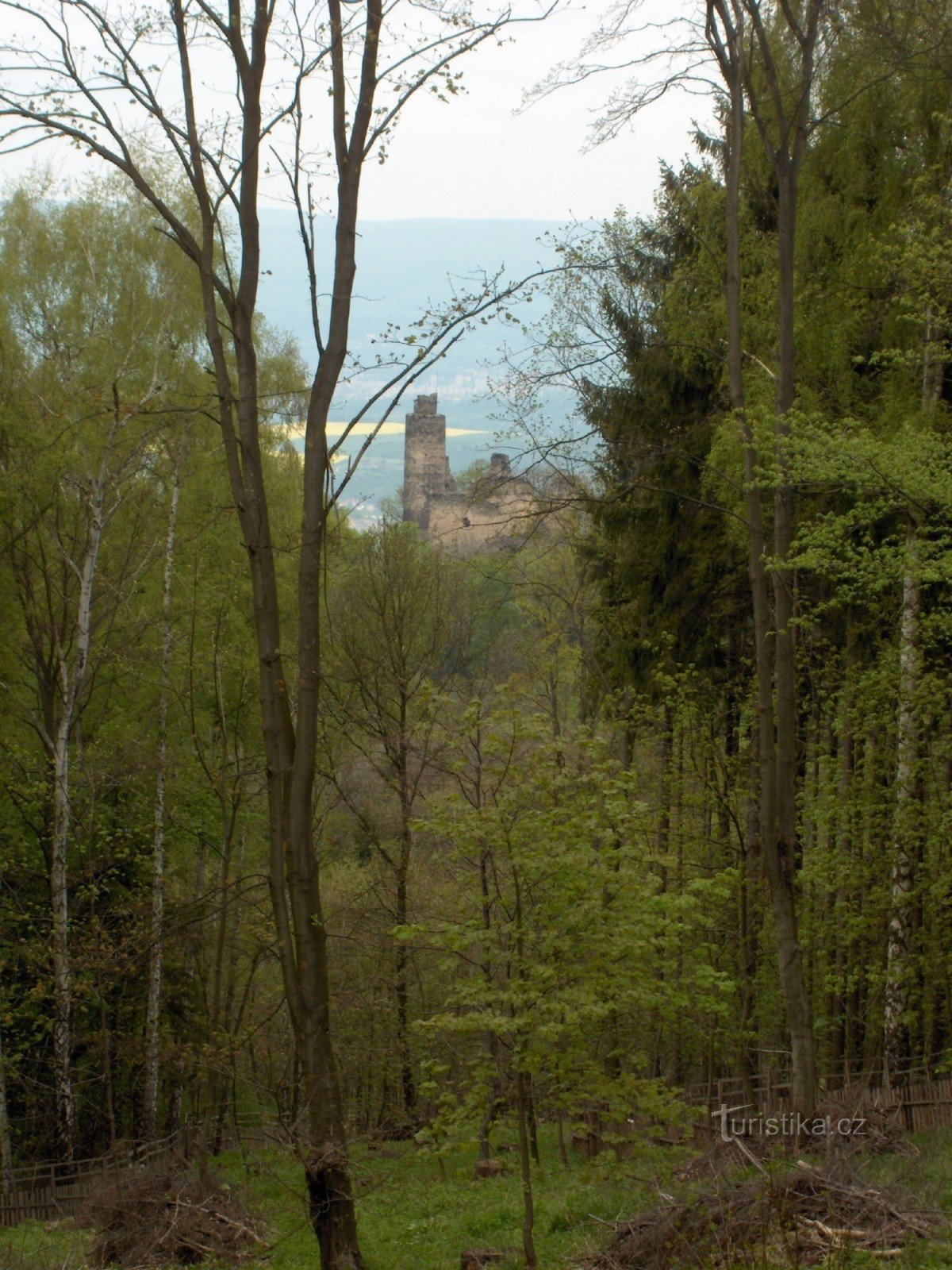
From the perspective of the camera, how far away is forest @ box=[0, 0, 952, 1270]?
7207mm

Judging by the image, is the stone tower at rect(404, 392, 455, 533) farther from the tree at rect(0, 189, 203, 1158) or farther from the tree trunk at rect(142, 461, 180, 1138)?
the tree trunk at rect(142, 461, 180, 1138)

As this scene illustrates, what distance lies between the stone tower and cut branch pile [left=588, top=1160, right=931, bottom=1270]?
68.8 metres

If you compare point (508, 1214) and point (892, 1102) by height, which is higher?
point (892, 1102)

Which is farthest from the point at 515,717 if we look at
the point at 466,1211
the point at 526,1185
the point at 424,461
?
the point at 424,461

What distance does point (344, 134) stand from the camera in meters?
7.44

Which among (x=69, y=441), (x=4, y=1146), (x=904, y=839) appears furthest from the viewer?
(x=69, y=441)

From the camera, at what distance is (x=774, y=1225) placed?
5.64 meters

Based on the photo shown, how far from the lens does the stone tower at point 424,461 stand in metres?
74.4

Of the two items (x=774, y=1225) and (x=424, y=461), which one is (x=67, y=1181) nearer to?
(x=774, y=1225)

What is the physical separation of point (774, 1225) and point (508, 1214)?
5.08 m

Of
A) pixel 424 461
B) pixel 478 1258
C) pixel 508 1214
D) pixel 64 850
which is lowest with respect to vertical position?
pixel 508 1214

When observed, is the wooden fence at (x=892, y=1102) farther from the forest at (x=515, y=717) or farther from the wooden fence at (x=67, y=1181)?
the wooden fence at (x=67, y=1181)

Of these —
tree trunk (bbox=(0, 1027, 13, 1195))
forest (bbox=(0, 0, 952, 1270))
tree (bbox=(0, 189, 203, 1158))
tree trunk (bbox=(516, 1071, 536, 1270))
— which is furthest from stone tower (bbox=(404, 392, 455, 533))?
tree trunk (bbox=(516, 1071, 536, 1270))

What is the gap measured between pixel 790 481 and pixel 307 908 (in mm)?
5136
